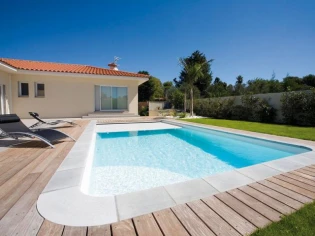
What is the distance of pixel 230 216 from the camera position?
2.03 m

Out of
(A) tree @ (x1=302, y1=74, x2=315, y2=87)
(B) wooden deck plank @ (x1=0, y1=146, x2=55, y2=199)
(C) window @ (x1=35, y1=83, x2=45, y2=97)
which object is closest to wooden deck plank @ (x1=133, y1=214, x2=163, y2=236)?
(B) wooden deck plank @ (x1=0, y1=146, x2=55, y2=199)

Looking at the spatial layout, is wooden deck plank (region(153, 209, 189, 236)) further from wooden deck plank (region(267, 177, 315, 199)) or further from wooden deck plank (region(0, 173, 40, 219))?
wooden deck plank (region(267, 177, 315, 199))

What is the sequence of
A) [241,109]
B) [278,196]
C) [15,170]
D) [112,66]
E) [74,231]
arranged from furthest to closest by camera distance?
[112,66], [241,109], [15,170], [278,196], [74,231]

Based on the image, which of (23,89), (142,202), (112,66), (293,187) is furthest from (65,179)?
(112,66)

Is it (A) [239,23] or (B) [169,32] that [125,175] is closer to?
(A) [239,23]

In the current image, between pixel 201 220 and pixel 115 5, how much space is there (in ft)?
43.3

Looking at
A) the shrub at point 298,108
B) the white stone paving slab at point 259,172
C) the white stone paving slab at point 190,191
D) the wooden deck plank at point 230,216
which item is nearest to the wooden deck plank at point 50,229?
the white stone paving slab at point 190,191

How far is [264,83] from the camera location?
27.9 m

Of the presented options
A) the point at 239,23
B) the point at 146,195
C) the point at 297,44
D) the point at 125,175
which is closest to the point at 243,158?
the point at 125,175

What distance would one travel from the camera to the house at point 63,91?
13.0 m

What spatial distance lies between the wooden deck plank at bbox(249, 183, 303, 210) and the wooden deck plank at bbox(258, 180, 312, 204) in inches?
3.8

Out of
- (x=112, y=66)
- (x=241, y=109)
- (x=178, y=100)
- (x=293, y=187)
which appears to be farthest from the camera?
(x=178, y=100)

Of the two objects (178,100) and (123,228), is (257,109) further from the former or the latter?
(123,228)

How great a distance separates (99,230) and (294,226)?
6.99ft
